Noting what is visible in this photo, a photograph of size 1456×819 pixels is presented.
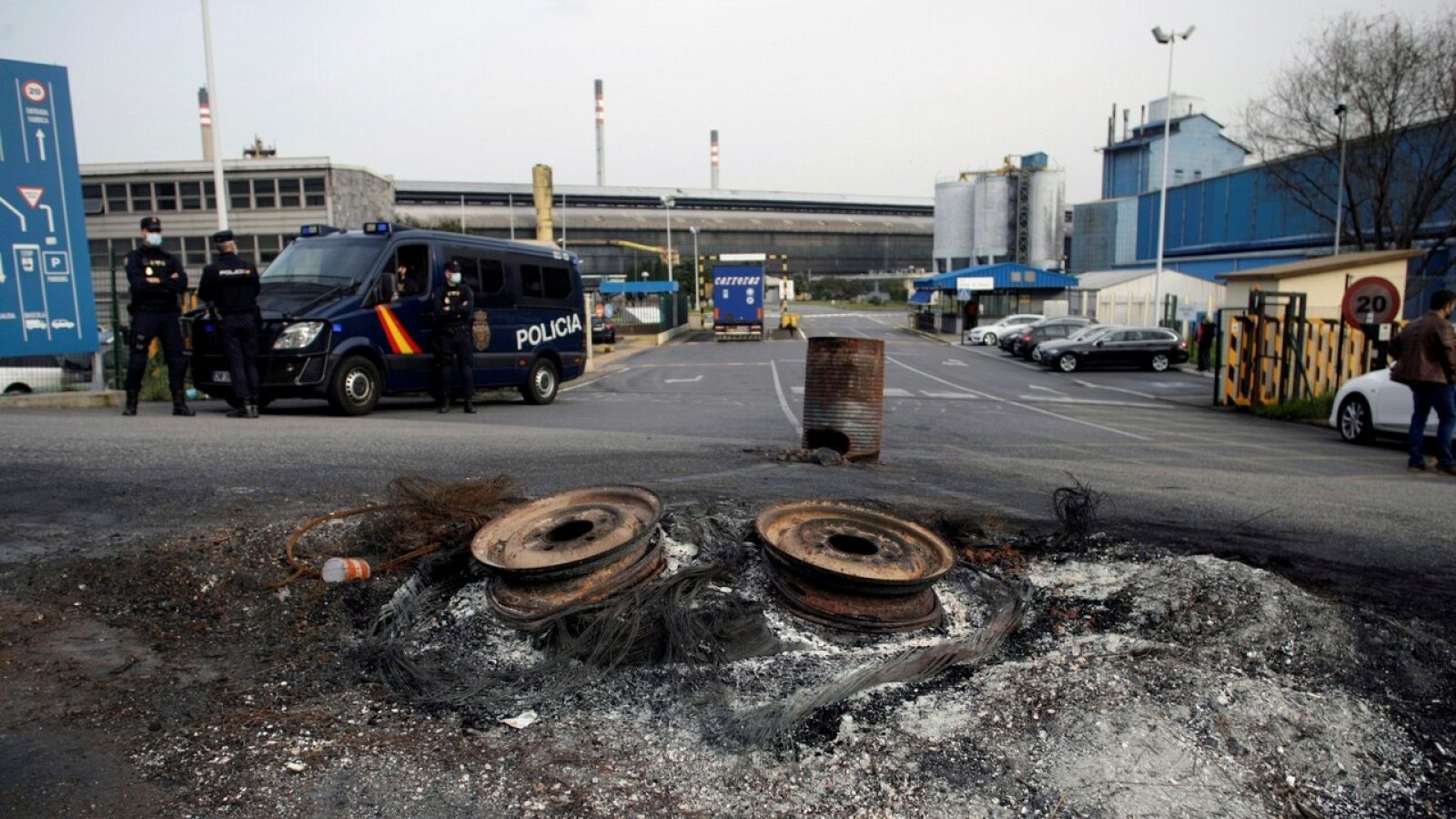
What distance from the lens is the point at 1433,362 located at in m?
9.59

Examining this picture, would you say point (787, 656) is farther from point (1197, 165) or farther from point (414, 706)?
point (1197, 165)

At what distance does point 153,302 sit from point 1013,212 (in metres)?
85.8

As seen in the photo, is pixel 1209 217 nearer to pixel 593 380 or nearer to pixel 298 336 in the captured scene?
pixel 593 380

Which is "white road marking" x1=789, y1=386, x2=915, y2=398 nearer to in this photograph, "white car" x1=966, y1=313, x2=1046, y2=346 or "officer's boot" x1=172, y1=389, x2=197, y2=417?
"officer's boot" x1=172, y1=389, x2=197, y2=417

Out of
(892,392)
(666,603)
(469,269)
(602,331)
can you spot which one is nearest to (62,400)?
(469,269)

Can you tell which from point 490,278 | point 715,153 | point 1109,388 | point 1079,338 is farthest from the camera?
point 715,153

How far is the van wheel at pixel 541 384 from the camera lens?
15336 millimetres

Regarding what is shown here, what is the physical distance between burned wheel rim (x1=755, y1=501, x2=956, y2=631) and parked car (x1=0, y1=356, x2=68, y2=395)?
1475 cm

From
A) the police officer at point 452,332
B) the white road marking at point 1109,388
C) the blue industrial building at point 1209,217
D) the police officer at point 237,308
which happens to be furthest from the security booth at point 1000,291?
the police officer at point 237,308

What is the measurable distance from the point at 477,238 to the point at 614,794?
40.6ft

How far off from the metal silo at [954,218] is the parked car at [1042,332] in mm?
55090

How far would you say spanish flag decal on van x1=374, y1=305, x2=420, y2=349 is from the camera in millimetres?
12367

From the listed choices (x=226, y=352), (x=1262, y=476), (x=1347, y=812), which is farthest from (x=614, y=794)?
(x=226, y=352)

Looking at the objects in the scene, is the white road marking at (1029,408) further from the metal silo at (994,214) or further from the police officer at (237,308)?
the metal silo at (994,214)
